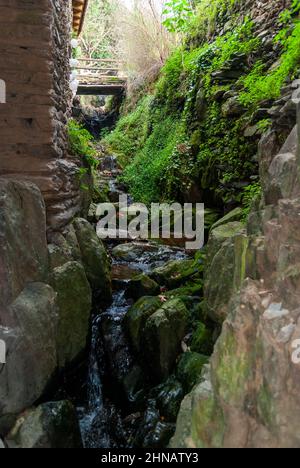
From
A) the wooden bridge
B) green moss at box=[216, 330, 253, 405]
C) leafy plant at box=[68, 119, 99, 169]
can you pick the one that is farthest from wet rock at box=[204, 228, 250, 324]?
the wooden bridge

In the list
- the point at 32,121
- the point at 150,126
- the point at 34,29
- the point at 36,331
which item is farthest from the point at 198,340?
the point at 150,126

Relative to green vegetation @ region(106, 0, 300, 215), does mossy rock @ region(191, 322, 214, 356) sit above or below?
below

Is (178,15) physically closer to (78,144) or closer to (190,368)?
(78,144)

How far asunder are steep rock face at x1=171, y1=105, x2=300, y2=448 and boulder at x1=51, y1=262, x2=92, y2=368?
2.05 meters

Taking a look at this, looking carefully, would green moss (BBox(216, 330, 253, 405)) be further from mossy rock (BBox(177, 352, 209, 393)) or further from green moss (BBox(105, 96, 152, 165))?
green moss (BBox(105, 96, 152, 165))

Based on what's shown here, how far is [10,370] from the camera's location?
3.66 m

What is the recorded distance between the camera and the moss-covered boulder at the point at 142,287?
221 inches

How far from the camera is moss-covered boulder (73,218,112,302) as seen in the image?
18.2 ft

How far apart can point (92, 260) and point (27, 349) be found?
6.54 ft

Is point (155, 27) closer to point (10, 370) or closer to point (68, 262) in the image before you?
point (68, 262)

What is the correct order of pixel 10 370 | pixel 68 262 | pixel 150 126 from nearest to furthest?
pixel 10 370 → pixel 68 262 → pixel 150 126

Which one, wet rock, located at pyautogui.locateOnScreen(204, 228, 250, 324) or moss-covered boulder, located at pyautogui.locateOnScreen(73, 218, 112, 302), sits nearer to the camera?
wet rock, located at pyautogui.locateOnScreen(204, 228, 250, 324)

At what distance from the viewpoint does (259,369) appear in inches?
93.7

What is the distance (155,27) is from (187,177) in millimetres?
7212
